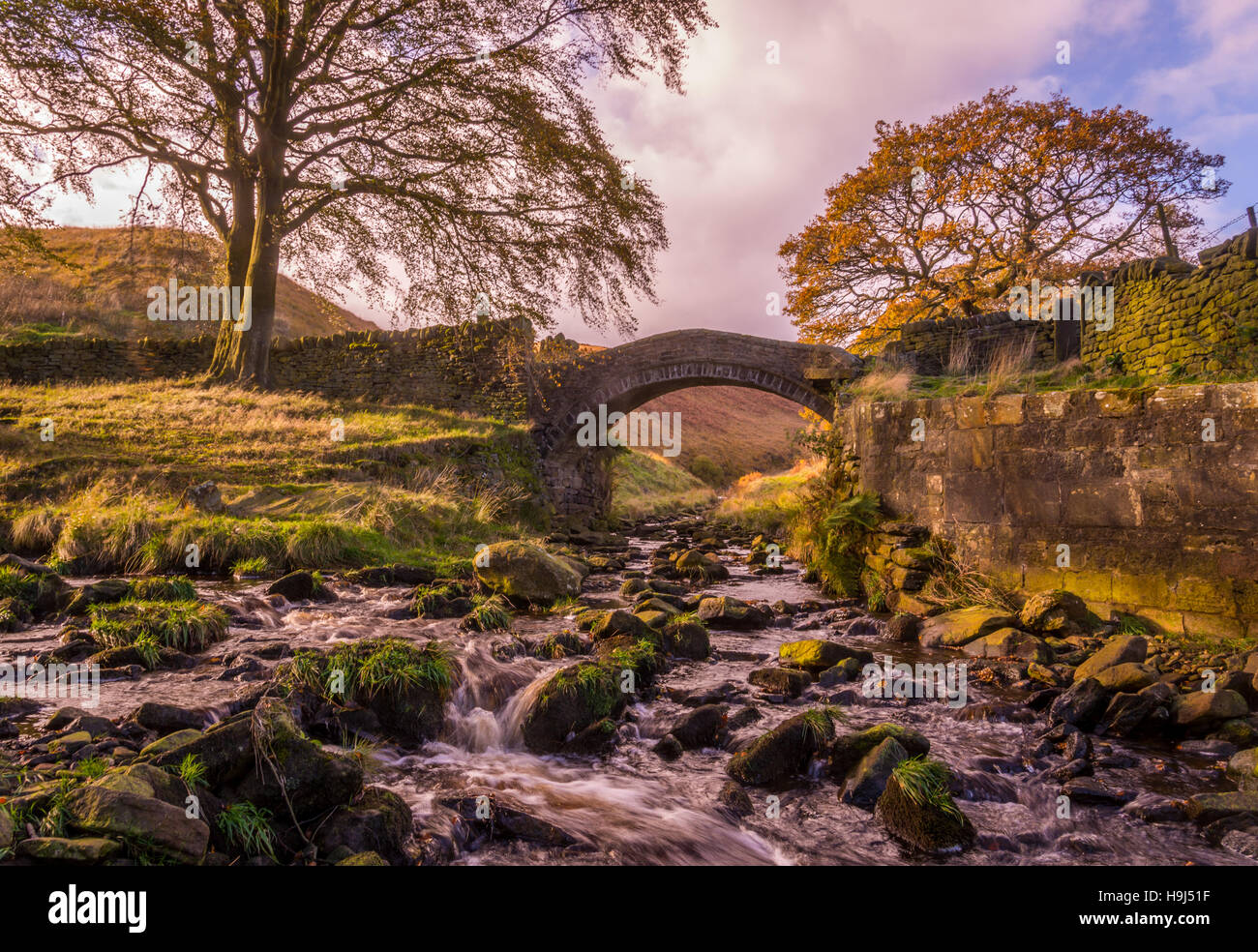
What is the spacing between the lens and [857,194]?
862 inches

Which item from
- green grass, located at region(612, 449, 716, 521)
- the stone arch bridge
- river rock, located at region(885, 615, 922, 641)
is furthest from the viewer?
green grass, located at region(612, 449, 716, 521)

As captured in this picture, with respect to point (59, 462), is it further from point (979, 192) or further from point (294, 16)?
point (979, 192)

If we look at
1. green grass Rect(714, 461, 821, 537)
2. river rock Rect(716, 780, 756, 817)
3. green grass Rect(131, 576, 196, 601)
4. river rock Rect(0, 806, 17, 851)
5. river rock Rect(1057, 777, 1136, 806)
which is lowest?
river rock Rect(716, 780, 756, 817)

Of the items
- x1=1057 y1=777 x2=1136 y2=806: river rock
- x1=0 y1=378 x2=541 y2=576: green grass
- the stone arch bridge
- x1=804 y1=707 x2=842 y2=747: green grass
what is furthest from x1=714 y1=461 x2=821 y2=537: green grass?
x1=1057 y1=777 x2=1136 y2=806: river rock

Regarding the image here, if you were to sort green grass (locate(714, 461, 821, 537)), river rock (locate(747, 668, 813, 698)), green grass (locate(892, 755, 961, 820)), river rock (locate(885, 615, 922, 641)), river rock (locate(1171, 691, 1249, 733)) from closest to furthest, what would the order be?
green grass (locate(892, 755, 961, 820)) < river rock (locate(1171, 691, 1249, 733)) < river rock (locate(747, 668, 813, 698)) < river rock (locate(885, 615, 922, 641)) < green grass (locate(714, 461, 821, 537))

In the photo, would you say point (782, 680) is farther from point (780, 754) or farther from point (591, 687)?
point (591, 687)

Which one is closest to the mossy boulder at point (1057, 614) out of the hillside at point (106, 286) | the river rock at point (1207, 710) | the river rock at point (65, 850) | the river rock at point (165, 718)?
the river rock at point (1207, 710)

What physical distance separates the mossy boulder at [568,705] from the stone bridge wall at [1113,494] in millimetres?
5491

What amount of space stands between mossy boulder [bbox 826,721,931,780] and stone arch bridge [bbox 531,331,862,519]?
53.2 feet

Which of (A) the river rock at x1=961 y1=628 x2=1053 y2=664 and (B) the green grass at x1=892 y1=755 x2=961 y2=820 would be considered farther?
(A) the river rock at x1=961 y1=628 x2=1053 y2=664

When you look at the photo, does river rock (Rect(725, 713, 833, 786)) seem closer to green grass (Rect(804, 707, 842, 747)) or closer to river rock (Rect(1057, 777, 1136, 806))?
green grass (Rect(804, 707, 842, 747))

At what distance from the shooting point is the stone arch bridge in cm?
1998

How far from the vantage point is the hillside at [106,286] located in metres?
20.5
